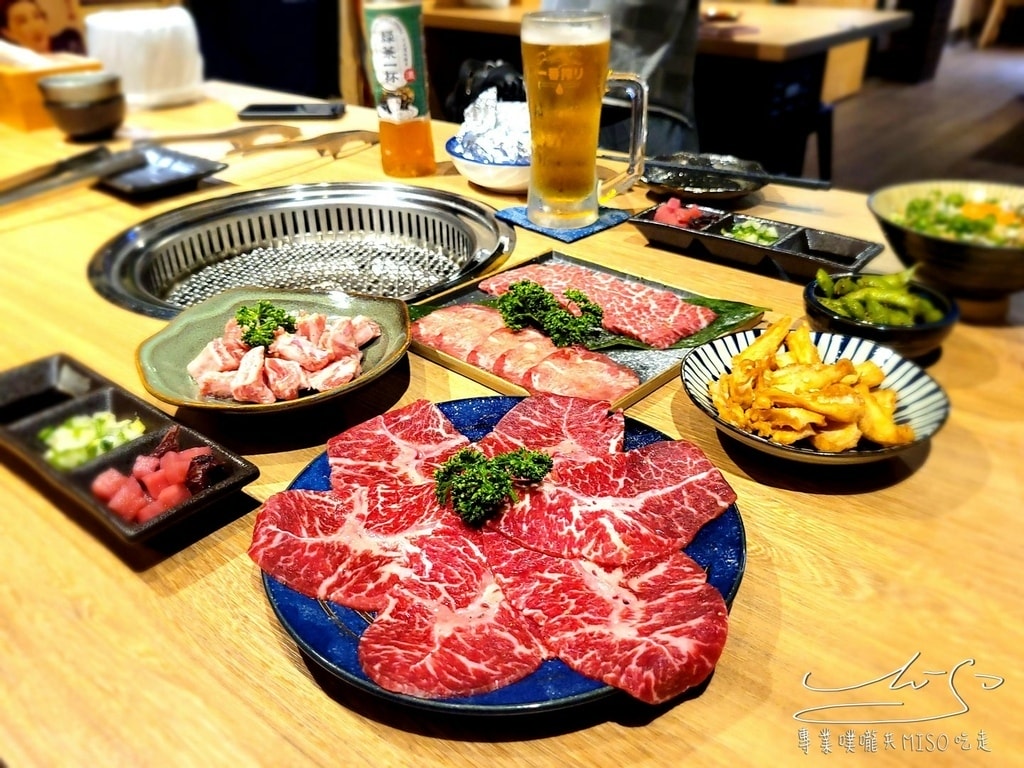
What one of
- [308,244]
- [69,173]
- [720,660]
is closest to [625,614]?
[720,660]

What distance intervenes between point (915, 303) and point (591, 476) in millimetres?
622

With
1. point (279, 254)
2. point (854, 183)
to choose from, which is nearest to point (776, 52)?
point (854, 183)

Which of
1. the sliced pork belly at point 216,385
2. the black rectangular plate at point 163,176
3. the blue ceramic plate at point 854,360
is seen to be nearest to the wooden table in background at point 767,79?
the black rectangular plate at point 163,176

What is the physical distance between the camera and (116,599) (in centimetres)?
99

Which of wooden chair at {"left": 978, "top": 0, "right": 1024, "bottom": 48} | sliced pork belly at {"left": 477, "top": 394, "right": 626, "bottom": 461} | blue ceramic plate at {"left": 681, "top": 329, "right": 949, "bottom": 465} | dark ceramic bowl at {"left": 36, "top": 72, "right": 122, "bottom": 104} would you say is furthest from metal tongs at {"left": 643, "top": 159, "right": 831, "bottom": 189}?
wooden chair at {"left": 978, "top": 0, "right": 1024, "bottom": 48}

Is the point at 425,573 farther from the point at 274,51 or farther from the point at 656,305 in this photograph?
the point at 274,51

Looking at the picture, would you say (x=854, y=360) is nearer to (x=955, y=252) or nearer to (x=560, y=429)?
(x=955, y=252)

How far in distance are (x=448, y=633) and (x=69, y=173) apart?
8.47ft

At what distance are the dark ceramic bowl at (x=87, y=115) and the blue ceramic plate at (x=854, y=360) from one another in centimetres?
289

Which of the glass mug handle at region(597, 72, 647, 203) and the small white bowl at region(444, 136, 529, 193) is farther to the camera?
the small white bowl at region(444, 136, 529, 193)

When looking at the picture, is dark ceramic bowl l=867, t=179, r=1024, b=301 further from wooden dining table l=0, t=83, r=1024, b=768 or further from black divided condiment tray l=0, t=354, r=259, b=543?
black divided condiment tray l=0, t=354, r=259, b=543

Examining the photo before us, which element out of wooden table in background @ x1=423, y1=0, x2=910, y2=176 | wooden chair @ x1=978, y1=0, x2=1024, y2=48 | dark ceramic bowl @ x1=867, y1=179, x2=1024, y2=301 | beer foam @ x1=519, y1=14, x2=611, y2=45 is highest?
beer foam @ x1=519, y1=14, x2=611, y2=45

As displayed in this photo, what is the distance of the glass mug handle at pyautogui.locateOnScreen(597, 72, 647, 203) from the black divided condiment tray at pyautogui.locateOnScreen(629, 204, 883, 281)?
0.19 m

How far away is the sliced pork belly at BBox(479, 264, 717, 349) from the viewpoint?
4.91 feet
